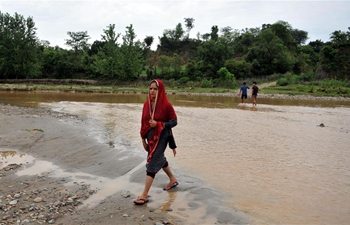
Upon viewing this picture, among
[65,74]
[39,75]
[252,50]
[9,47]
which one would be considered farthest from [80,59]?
[252,50]

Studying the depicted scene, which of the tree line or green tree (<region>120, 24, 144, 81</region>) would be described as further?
green tree (<region>120, 24, 144, 81</region>)

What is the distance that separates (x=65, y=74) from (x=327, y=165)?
64.8 meters

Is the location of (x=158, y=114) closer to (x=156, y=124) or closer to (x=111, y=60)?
(x=156, y=124)

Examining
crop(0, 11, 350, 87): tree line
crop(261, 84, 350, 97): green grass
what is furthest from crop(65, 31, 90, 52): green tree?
crop(261, 84, 350, 97): green grass

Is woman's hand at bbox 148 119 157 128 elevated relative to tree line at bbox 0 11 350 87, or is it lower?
lower

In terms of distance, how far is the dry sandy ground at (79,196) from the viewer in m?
4.46

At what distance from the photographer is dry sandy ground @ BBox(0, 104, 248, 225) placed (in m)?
4.46

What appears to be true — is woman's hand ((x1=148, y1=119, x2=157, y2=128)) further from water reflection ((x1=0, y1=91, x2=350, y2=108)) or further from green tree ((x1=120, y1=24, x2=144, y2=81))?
green tree ((x1=120, y1=24, x2=144, y2=81))

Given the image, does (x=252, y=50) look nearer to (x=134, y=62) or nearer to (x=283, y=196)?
(x=134, y=62)

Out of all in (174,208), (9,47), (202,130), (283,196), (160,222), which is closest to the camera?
(160,222)

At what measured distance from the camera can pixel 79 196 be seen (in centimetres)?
524

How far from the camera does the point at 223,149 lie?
910 centimetres

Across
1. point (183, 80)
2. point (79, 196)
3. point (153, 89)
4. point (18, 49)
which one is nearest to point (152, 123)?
point (153, 89)

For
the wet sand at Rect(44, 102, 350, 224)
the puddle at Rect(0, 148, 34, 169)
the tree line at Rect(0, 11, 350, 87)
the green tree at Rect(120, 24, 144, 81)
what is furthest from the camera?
the green tree at Rect(120, 24, 144, 81)
